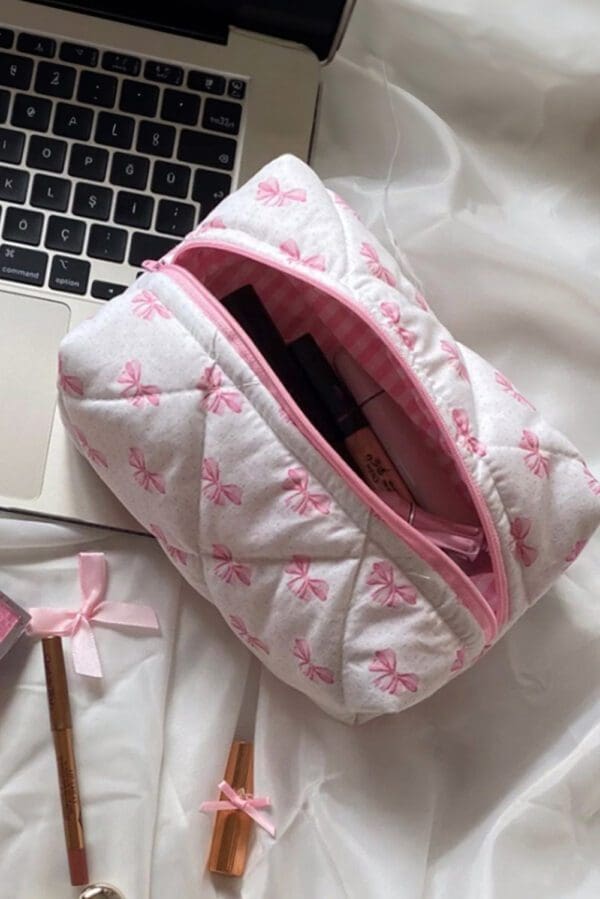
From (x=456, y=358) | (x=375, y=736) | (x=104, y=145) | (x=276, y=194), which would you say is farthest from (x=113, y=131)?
(x=375, y=736)

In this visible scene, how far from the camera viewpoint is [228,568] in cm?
50

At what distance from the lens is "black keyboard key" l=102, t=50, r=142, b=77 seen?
0.57 m

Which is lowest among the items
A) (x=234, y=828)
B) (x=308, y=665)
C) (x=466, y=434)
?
(x=234, y=828)

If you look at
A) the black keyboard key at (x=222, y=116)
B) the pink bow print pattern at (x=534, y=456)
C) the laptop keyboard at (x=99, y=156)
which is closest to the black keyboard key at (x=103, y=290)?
the laptop keyboard at (x=99, y=156)

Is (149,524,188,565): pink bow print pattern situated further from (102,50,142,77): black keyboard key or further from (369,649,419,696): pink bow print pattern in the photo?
(102,50,142,77): black keyboard key

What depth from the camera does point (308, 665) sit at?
1.62 ft

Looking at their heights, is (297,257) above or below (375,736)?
above

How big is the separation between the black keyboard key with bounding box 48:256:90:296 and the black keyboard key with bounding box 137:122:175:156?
2.8 inches

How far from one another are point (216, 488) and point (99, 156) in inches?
7.7

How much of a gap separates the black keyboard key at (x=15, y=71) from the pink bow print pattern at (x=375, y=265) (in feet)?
0.66

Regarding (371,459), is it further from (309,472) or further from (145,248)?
(145,248)

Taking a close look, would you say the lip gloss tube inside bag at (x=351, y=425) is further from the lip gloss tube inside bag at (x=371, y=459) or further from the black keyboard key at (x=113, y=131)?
the black keyboard key at (x=113, y=131)

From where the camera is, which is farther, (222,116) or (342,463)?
(222,116)

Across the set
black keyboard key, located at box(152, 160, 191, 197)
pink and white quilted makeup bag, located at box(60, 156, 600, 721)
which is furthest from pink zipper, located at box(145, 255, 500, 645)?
black keyboard key, located at box(152, 160, 191, 197)
